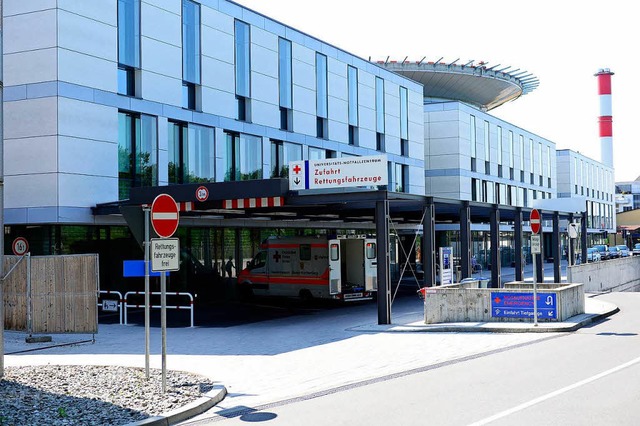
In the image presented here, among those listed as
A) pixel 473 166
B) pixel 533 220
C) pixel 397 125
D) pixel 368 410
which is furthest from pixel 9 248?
pixel 473 166

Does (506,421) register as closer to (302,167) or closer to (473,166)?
(302,167)

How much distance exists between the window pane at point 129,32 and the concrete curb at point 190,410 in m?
17.7

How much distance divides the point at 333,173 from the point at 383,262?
2786 mm

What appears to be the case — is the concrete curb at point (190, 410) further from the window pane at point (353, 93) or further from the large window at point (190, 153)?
the window pane at point (353, 93)

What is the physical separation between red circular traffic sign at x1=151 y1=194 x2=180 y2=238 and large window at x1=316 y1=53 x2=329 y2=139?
25833mm

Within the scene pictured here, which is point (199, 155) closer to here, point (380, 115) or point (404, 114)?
point (380, 115)

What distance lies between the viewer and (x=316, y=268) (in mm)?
26344

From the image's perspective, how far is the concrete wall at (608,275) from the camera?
31641 mm

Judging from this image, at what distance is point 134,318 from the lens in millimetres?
23469

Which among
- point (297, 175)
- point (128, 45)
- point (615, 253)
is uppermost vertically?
point (128, 45)

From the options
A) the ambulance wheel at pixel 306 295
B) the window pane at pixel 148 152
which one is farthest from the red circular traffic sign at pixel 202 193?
the ambulance wheel at pixel 306 295

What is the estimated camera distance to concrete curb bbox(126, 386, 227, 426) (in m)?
8.97

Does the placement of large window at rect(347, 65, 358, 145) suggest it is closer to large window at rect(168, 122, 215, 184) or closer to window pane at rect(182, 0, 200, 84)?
large window at rect(168, 122, 215, 184)

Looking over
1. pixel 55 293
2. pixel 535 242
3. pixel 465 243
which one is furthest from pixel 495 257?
pixel 55 293
